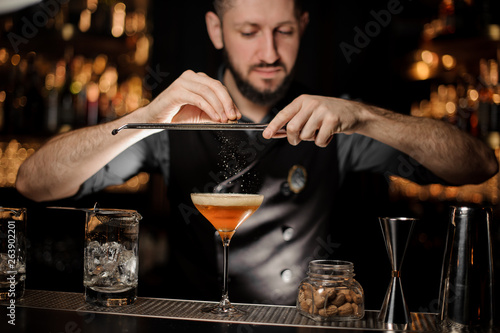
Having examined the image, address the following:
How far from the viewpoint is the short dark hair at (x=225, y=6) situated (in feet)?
7.17

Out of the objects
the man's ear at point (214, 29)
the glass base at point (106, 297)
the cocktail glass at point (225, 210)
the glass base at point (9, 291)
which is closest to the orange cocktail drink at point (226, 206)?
the cocktail glass at point (225, 210)

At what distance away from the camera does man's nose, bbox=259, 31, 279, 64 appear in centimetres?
213

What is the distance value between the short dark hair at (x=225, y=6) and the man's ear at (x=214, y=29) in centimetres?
3

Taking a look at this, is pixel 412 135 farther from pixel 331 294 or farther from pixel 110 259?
pixel 110 259

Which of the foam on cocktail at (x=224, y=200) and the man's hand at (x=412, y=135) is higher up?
the man's hand at (x=412, y=135)

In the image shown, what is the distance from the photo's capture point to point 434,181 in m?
2.02

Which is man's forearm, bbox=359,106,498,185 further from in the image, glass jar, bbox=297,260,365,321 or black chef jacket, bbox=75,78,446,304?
glass jar, bbox=297,260,365,321

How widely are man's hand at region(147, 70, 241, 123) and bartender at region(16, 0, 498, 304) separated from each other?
0.27m

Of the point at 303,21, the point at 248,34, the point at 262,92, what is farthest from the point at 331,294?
the point at 303,21

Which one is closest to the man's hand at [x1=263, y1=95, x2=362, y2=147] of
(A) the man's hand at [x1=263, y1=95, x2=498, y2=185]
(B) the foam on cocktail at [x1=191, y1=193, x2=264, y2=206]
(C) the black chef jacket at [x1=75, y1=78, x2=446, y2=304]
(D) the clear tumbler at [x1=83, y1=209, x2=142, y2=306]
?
(A) the man's hand at [x1=263, y1=95, x2=498, y2=185]

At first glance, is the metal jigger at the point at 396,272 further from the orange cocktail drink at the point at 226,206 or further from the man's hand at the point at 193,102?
the man's hand at the point at 193,102

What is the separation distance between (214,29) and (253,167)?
2.06 ft

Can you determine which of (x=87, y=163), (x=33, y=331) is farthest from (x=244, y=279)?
(x=33, y=331)

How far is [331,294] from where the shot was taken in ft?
4.06
